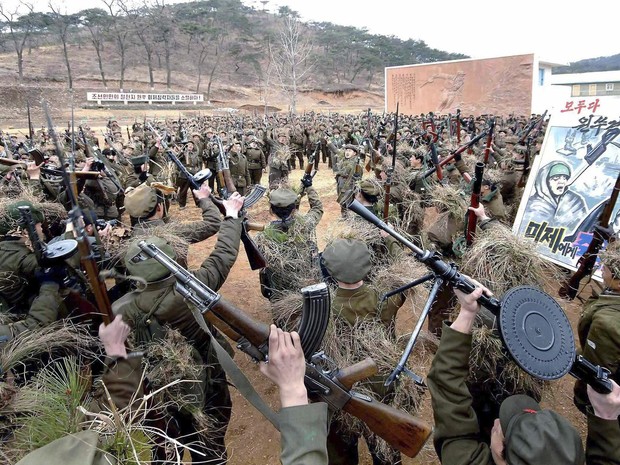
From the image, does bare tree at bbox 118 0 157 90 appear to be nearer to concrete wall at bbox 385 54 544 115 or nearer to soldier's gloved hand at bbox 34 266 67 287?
concrete wall at bbox 385 54 544 115

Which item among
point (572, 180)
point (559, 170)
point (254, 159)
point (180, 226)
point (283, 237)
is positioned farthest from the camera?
point (254, 159)

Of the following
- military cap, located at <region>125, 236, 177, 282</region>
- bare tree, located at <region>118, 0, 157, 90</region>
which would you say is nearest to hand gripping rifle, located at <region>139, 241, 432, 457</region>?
military cap, located at <region>125, 236, 177, 282</region>

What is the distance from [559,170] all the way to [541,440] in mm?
4335

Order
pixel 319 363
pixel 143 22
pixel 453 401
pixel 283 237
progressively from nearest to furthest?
pixel 453 401 → pixel 319 363 → pixel 283 237 → pixel 143 22

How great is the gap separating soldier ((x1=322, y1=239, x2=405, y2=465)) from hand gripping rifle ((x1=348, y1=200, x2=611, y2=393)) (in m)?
0.94

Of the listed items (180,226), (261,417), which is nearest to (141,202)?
(180,226)

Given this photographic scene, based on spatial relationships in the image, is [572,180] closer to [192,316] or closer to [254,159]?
[192,316]

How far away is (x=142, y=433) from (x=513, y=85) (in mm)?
32900

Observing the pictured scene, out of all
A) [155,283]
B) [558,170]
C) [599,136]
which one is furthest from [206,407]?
[599,136]

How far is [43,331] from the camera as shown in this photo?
2600mm

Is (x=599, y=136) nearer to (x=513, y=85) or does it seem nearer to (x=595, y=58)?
(x=513, y=85)

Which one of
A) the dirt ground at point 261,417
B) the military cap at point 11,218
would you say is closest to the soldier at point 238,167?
the dirt ground at point 261,417

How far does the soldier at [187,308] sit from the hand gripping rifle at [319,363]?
1.92 ft

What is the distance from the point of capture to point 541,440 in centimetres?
145
